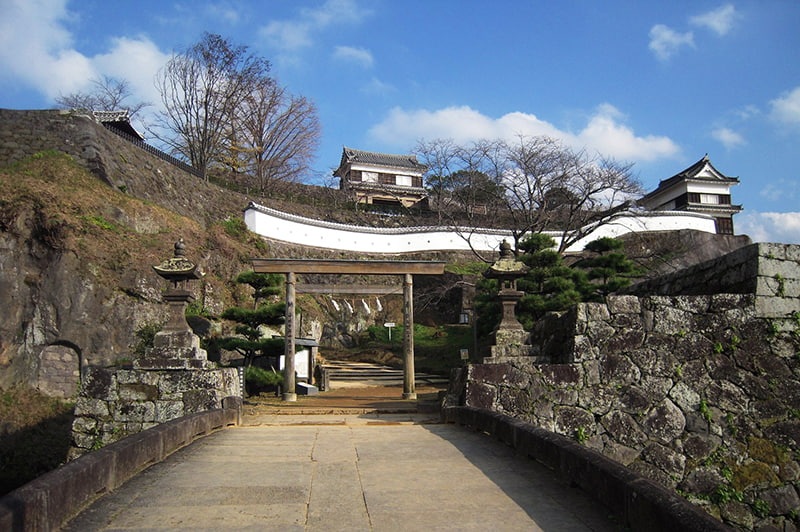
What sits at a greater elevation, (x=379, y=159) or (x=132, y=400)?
(x=379, y=159)

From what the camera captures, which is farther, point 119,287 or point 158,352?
point 119,287

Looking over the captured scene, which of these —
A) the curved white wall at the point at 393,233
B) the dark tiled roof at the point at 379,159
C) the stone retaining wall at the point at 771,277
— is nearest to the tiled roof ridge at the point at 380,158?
the dark tiled roof at the point at 379,159

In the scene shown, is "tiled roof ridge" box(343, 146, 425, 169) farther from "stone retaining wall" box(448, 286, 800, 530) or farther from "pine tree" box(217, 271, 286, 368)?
"stone retaining wall" box(448, 286, 800, 530)

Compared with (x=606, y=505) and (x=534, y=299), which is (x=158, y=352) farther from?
(x=534, y=299)

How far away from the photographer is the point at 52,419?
1554cm

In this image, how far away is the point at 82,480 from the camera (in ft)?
12.0

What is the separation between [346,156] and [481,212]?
1454cm

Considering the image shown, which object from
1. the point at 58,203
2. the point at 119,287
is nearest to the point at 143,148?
the point at 58,203

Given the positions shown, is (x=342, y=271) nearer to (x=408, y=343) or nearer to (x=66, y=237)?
(x=408, y=343)

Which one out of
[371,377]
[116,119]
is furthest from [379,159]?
[371,377]

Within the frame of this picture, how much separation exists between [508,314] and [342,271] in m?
5.89

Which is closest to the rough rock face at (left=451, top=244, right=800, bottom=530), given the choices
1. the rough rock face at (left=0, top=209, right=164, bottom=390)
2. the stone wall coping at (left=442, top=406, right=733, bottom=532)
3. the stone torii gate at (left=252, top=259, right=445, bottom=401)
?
the stone wall coping at (left=442, top=406, right=733, bottom=532)

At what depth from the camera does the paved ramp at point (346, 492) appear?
138 inches

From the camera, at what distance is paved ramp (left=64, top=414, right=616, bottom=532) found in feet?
11.5
